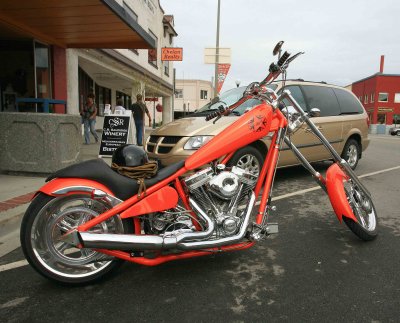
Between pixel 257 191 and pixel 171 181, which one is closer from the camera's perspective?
pixel 171 181

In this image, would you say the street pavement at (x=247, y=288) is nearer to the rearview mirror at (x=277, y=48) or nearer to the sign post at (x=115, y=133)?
the rearview mirror at (x=277, y=48)

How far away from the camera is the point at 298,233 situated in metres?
3.78

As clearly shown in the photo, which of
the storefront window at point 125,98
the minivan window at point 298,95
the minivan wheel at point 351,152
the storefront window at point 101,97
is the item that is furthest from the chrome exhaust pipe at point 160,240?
A: the storefront window at point 125,98

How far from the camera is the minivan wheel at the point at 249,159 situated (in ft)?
16.1

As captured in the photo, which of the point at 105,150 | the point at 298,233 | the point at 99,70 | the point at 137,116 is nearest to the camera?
the point at 298,233

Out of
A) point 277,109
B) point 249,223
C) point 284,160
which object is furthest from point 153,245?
point 284,160

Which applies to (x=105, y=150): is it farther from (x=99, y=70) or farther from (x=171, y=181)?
(x=99, y=70)

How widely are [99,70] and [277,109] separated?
48.8 ft

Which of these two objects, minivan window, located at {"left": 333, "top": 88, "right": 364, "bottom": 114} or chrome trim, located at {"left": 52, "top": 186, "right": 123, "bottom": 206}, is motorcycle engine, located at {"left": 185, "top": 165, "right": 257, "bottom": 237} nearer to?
chrome trim, located at {"left": 52, "top": 186, "right": 123, "bottom": 206}

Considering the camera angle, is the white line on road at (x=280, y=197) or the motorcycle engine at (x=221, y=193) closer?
the motorcycle engine at (x=221, y=193)

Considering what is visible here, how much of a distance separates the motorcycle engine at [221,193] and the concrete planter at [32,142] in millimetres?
3999

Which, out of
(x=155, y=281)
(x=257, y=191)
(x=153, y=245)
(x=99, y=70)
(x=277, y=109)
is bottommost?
(x=155, y=281)

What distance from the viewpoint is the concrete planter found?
5863mm

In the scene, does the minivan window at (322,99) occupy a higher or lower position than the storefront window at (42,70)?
lower
